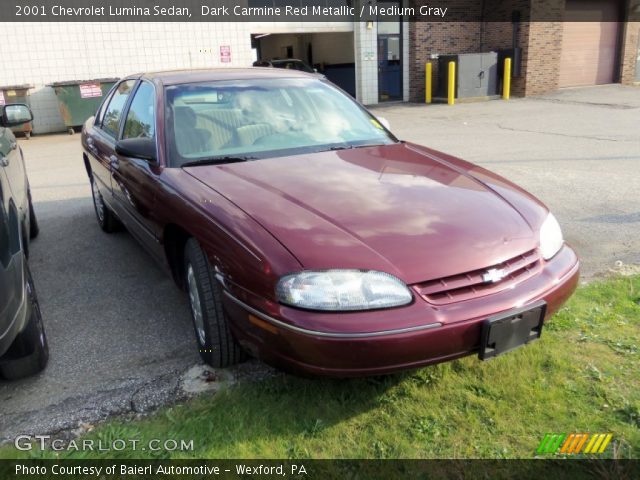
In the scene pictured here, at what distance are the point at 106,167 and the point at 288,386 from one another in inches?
104

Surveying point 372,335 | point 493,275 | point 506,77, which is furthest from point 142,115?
point 506,77

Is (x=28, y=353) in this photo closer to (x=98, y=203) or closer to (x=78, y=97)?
(x=98, y=203)

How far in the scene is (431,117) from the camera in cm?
1443

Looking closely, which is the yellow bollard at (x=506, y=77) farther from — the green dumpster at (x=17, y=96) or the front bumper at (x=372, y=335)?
the front bumper at (x=372, y=335)

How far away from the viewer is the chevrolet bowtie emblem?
2.32 meters

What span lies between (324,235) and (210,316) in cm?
77

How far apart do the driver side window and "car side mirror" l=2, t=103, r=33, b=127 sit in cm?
100

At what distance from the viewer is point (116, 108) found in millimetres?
4680

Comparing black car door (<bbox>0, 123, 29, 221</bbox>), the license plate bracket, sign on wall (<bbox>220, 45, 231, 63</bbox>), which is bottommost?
the license plate bracket

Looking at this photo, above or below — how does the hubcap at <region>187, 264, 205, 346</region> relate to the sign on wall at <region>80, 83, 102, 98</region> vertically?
below

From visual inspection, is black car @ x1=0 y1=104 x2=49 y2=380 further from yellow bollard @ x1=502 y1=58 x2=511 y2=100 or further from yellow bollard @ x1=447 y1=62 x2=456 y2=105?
yellow bollard @ x1=502 y1=58 x2=511 y2=100

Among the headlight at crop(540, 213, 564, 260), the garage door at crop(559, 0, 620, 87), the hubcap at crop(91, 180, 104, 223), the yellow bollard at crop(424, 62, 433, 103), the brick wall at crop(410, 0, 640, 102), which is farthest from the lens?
the garage door at crop(559, 0, 620, 87)

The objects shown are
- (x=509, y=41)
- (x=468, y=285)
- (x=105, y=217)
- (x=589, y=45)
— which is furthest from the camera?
(x=589, y=45)

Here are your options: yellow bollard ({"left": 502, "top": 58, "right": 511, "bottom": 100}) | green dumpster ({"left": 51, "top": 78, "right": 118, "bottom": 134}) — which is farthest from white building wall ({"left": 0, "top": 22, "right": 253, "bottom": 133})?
yellow bollard ({"left": 502, "top": 58, "right": 511, "bottom": 100})
